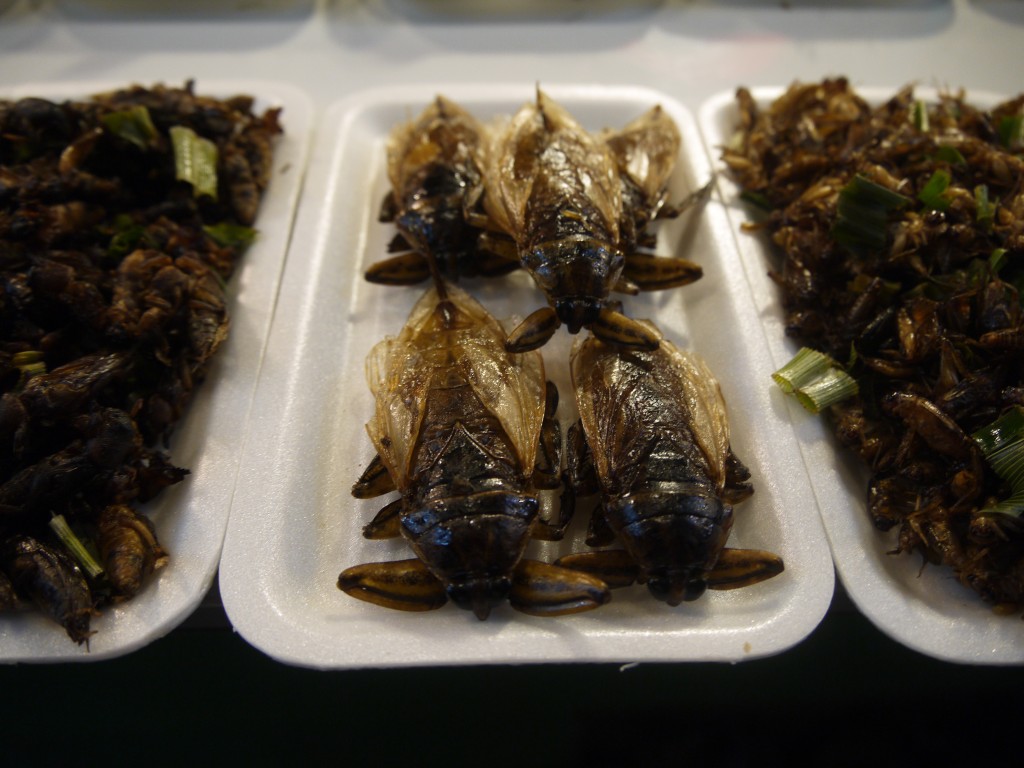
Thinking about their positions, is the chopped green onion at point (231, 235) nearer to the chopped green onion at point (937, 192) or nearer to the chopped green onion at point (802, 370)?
the chopped green onion at point (802, 370)

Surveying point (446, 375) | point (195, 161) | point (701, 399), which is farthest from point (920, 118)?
point (195, 161)

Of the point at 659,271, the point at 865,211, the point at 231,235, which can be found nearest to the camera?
the point at 865,211

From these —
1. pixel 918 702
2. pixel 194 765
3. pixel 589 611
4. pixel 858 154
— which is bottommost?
pixel 194 765

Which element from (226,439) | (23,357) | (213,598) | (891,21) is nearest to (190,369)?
(226,439)

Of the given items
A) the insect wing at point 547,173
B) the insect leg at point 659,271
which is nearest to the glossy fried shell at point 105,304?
the insect wing at point 547,173

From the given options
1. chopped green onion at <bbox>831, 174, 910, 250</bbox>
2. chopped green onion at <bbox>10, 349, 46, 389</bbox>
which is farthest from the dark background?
chopped green onion at <bbox>831, 174, 910, 250</bbox>

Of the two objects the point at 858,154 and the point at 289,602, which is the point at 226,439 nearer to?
the point at 289,602

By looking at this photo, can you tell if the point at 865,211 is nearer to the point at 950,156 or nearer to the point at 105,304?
the point at 950,156
